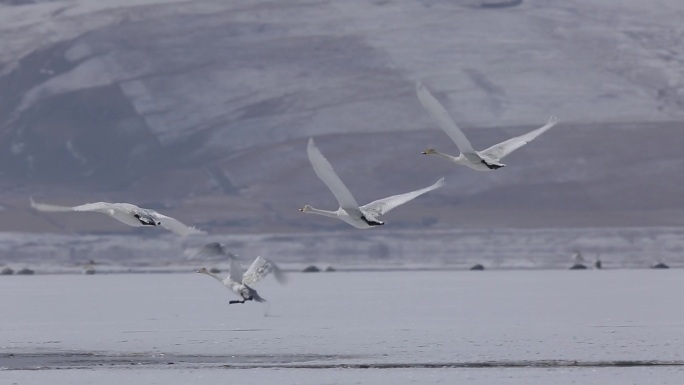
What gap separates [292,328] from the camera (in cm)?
3125

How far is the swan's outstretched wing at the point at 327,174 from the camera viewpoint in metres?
21.0

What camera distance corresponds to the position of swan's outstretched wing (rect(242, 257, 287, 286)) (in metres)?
29.7

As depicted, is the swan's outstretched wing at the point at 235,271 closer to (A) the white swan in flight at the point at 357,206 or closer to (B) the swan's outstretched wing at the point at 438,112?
(A) the white swan in flight at the point at 357,206

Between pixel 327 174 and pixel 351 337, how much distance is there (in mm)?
7727

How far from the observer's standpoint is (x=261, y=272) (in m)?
30.0

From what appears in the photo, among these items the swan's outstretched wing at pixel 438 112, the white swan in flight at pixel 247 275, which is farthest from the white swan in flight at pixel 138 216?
the white swan in flight at pixel 247 275

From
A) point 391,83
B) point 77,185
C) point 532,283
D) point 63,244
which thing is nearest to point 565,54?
point 391,83

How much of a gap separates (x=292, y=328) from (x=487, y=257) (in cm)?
6733

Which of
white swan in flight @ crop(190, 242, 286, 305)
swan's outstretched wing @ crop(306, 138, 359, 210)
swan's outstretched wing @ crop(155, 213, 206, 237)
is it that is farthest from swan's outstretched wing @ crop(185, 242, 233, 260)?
swan's outstretched wing @ crop(306, 138, 359, 210)

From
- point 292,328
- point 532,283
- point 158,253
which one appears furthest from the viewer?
point 158,253

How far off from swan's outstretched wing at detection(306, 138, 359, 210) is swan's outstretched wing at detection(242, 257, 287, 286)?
5.35m

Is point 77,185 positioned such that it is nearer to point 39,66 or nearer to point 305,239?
point 39,66

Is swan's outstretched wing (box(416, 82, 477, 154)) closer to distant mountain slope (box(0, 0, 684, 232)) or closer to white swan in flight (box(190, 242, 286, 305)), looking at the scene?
white swan in flight (box(190, 242, 286, 305))

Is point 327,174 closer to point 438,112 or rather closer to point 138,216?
point 438,112
